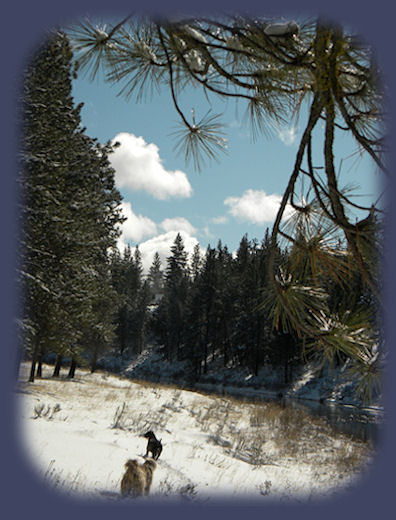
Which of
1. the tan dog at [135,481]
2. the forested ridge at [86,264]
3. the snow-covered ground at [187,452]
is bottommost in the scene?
the snow-covered ground at [187,452]

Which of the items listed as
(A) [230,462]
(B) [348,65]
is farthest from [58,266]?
(B) [348,65]

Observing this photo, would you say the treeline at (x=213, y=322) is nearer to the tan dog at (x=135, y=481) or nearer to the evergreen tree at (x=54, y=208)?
the evergreen tree at (x=54, y=208)

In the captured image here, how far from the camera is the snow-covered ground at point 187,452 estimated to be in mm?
4539

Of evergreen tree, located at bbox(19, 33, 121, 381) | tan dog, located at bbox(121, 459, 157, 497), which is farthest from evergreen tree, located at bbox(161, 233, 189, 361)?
tan dog, located at bbox(121, 459, 157, 497)

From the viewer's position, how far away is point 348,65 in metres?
2.00

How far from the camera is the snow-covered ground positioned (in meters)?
4.54

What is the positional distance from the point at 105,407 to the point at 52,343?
10.3 ft

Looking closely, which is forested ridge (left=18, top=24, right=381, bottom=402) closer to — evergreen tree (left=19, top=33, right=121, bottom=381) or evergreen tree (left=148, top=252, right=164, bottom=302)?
evergreen tree (left=19, top=33, right=121, bottom=381)

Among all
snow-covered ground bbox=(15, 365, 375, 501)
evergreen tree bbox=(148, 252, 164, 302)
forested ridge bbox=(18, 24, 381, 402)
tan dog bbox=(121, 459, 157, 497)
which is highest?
evergreen tree bbox=(148, 252, 164, 302)

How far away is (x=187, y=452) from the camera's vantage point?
6902 millimetres

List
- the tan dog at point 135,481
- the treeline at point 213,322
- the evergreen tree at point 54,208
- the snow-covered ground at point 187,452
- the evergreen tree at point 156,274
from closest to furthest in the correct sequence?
the tan dog at point 135,481 < the snow-covered ground at point 187,452 < the evergreen tree at point 54,208 < the treeline at point 213,322 < the evergreen tree at point 156,274

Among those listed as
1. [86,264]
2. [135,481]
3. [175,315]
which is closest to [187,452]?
[135,481]

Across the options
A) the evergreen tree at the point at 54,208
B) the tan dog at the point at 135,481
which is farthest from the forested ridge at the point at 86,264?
the tan dog at the point at 135,481

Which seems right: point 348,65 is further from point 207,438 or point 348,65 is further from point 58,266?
point 58,266
